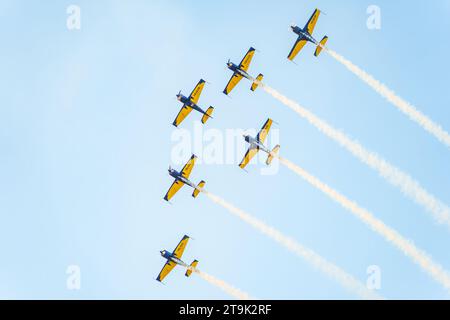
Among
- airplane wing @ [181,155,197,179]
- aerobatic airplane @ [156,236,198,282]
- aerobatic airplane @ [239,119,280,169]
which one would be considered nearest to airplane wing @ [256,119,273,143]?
aerobatic airplane @ [239,119,280,169]

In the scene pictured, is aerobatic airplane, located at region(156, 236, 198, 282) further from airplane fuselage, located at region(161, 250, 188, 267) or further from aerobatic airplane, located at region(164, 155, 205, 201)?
aerobatic airplane, located at region(164, 155, 205, 201)

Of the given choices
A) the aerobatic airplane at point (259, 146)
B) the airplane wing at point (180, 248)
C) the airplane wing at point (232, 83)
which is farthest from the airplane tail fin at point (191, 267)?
the airplane wing at point (232, 83)

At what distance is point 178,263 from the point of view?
365ft

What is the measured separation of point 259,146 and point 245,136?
2581 mm

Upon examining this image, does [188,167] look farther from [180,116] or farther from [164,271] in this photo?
[164,271]

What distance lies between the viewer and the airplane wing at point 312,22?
110 meters

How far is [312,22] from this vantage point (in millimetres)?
110125

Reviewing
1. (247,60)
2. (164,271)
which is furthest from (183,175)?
(247,60)

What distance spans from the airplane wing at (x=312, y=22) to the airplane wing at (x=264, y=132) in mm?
14800

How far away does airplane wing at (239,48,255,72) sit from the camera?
367 ft

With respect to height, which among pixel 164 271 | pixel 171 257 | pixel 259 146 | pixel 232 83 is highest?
pixel 232 83

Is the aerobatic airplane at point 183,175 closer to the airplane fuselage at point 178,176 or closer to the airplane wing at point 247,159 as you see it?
the airplane fuselage at point 178,176
